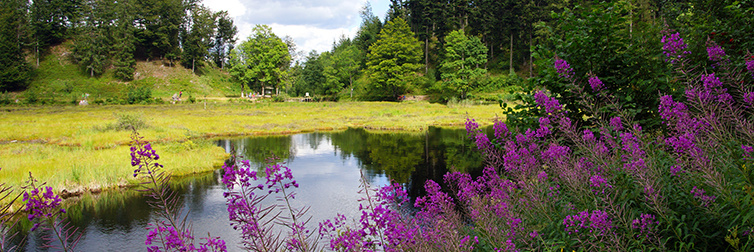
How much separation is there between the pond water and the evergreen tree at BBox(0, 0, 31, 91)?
A: 65.9 meters

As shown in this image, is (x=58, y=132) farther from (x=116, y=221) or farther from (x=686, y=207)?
(x=686, y=207)

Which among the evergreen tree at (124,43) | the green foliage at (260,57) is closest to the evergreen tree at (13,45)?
the evergreen tree at (124,43)

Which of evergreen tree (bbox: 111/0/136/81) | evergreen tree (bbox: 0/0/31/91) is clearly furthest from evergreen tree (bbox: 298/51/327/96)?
evergreen tree (bbox: 0/0/31/91)

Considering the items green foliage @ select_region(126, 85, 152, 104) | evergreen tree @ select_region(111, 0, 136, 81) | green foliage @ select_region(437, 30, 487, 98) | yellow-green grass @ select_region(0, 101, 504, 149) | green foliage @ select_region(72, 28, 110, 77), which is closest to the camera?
yellow-green grass @ select_region(0, 101, 504, 149)

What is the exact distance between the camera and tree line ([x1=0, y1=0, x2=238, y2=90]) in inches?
2867

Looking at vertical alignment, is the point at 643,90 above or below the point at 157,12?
below

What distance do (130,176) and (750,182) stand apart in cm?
1642

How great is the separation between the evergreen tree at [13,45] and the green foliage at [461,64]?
69386mm

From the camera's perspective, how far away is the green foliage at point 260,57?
243 feet

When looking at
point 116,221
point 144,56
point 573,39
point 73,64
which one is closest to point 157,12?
point 144,56

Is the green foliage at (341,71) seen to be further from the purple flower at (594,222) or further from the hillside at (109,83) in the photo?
the purple flower at (594,222)

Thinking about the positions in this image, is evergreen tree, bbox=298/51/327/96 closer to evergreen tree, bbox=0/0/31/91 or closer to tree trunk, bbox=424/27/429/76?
tree trunk, bbox=424/27/429/76

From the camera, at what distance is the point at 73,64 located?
77375mm

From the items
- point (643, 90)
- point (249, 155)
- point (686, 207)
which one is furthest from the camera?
point (249, 155)
